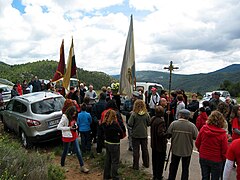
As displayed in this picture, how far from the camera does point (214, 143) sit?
15.4 feet

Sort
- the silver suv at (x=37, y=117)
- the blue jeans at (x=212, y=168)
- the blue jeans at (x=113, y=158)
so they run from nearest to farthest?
the blue jeans at (x=212, y=168), the blue jeans at (x=113, y=158), the silver suv at (x=37, y=117)

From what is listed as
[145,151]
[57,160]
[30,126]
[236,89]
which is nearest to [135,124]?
[145,151]

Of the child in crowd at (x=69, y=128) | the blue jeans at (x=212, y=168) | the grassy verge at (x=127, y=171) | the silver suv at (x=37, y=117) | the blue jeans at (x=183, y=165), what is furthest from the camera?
the silver suv at (x=37, y=117)

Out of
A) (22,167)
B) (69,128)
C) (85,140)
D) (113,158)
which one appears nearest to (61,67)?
(85,140)

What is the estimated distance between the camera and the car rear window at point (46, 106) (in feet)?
27.7

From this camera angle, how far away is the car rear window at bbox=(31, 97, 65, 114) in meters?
8.45

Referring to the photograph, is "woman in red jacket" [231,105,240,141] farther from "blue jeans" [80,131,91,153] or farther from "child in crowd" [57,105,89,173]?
"blue jeans" [80,131,91,153]

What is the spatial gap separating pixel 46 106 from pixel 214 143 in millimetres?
5611

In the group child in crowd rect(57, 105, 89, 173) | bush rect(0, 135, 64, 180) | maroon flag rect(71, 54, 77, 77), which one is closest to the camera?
bush rect(0, 135, 64, 180)

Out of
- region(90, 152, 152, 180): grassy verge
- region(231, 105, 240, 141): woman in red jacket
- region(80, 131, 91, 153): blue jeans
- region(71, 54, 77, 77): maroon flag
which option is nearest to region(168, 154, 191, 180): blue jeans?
region(90, 152, 152, 180): grassy verge

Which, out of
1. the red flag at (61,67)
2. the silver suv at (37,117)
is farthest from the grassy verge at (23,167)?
the red flag at (61,67)

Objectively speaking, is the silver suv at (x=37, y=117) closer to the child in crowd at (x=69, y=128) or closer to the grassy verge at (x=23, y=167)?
the child in crowd at (x=69, y=128)

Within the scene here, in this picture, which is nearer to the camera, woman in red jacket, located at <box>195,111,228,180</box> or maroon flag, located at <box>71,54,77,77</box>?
woman in red jacket, located at <box>195,111,228,180</box>

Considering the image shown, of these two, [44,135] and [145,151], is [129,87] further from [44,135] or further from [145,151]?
[44,135]
